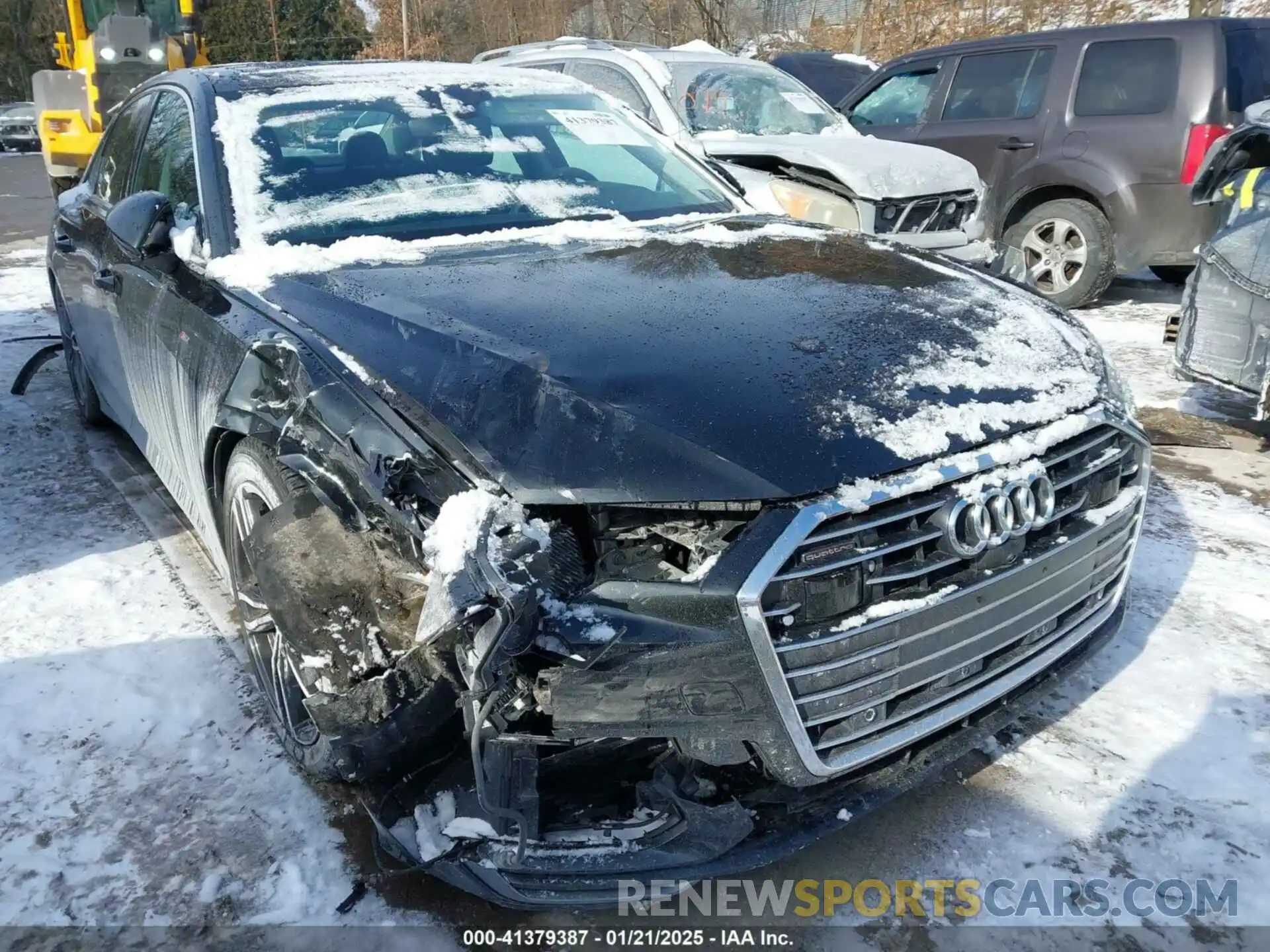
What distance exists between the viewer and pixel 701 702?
69.2 inches

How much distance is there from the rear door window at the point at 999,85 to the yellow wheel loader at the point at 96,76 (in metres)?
9.00

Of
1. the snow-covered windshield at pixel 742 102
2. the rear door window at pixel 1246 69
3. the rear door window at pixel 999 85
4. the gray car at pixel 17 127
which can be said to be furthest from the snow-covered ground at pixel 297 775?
the gray car at pixel 17 127

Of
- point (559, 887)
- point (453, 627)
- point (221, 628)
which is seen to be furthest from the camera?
point (221, 628)

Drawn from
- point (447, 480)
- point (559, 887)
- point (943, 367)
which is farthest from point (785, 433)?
point (559, 887)

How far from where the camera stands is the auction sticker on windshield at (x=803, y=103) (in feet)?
24.5

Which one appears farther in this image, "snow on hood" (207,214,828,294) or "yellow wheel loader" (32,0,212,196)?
"yellow wheel loader" (32,0,212,196)

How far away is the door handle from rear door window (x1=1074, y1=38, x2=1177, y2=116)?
6.37 metres

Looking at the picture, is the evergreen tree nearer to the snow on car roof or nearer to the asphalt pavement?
the asphalt pavement

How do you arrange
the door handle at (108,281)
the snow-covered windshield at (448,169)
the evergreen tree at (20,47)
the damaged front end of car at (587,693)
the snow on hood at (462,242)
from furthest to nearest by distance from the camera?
1. the evergreen tree at (20,47)
2. the door handle at (108,281)
3. the snow-covered windshield at (448,169)
4. the snow on hood at (462,242)
5. the damaged front end of car at (587,693)

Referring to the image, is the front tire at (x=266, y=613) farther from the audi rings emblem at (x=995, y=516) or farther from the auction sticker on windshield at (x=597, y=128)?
the auction sticker on windshield at (x=597, y=128)

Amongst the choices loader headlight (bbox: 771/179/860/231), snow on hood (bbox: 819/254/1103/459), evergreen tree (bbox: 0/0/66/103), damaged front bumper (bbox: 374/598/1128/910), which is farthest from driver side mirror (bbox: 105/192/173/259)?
evergreen tree (bbox: 0/0/66/103)

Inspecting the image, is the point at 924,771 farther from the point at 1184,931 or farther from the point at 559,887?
the point at 559,887

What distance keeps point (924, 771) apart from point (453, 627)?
1.03 m

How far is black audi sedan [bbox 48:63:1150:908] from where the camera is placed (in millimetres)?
1760
